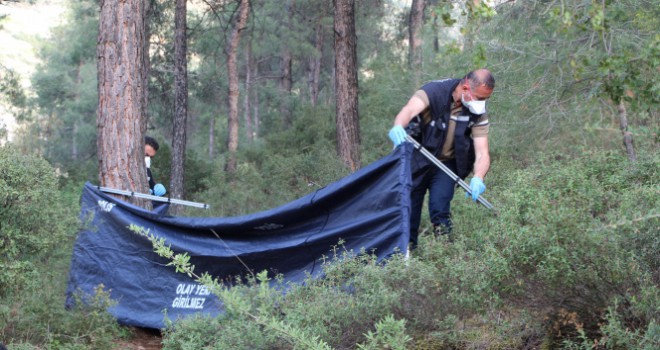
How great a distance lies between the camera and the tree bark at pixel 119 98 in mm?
7859

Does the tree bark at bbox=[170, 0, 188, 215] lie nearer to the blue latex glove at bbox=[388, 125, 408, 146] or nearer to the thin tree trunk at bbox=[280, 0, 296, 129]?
the thin tree trunk at bbox=[280, 0, 296, 129]

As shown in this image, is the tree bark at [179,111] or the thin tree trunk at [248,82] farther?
the thin tree trunk at [248,82]

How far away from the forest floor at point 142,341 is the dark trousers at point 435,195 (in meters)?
2.39

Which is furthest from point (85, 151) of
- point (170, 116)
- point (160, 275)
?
point (160, 275)

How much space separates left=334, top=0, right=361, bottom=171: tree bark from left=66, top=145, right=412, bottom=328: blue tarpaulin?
6765 millimetres

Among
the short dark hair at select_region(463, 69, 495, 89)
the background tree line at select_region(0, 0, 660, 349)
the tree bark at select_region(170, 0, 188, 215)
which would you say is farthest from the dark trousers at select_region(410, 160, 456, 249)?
the tree bark at select_region(170, 0, 188, 215)

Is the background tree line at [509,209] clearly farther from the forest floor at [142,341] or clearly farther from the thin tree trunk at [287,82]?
the thin tree trunk at [287,82]

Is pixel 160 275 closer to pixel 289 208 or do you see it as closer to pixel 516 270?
pixel 289 208

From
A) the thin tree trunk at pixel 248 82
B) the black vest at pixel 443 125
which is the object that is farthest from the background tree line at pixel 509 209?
the thin tree trunk at pixel 248 82

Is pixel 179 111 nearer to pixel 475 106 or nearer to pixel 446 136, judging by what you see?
pixel 446 136

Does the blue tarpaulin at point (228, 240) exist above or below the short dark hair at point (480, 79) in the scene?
below

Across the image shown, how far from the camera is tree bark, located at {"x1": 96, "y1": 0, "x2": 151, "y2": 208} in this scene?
7859 mm

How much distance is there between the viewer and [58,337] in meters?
5.97

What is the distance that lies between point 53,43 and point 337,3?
5779 centimetres
